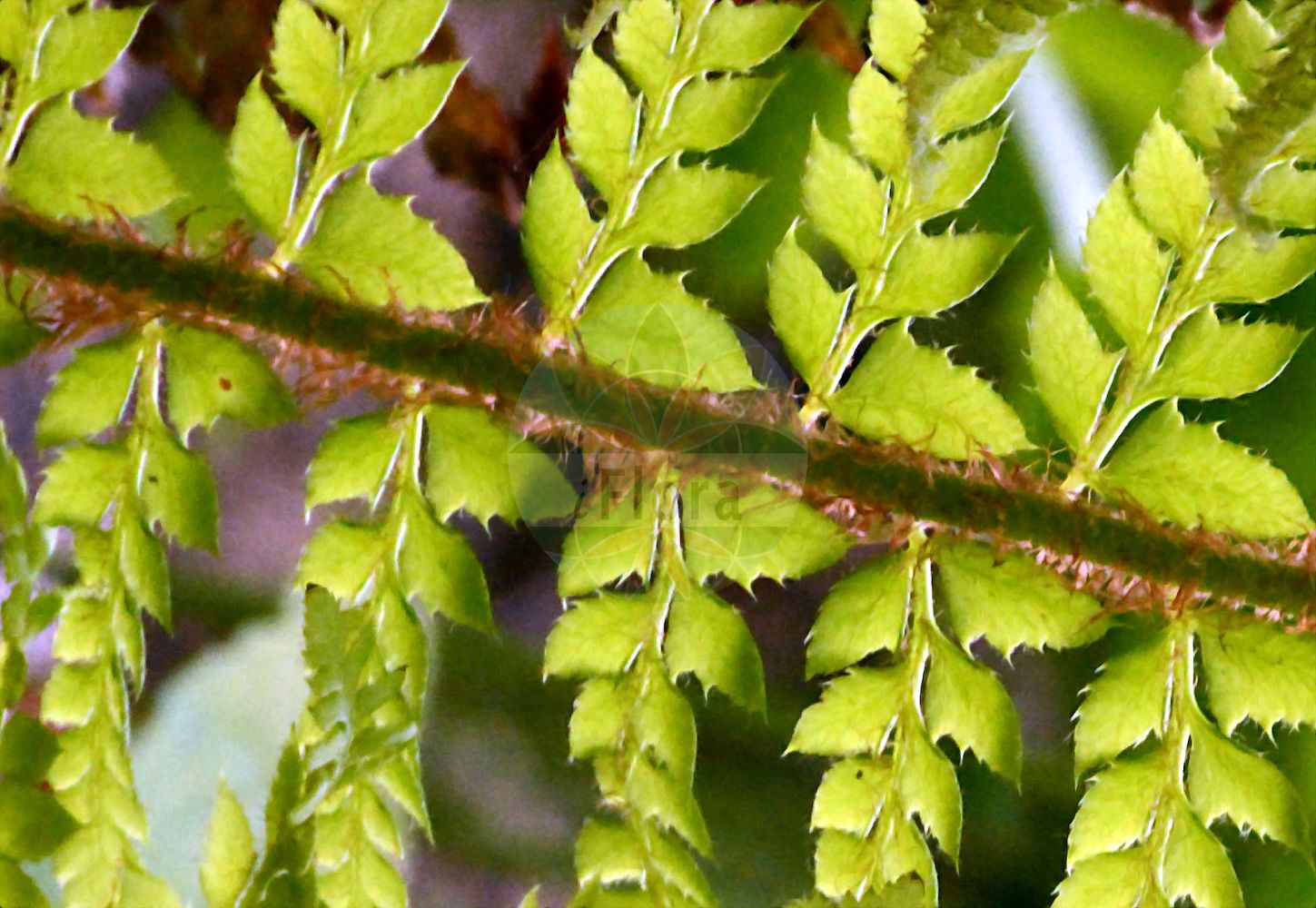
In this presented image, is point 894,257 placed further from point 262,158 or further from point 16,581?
point 16,581

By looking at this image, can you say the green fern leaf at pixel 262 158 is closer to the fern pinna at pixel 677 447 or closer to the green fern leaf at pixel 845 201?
Answer: the fern pinna at pixel 677 447

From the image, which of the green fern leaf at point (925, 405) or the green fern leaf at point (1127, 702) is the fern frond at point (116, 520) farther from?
the green fern leaf at point (1127, 702)

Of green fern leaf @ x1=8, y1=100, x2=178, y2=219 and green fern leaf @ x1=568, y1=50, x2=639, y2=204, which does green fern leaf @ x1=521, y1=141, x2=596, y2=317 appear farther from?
green fern leaf @ x1=8, y1=100, x2=178, y2=219

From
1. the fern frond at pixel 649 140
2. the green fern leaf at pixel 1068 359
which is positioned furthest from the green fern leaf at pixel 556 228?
the green fern leaf at pixel 1068 359

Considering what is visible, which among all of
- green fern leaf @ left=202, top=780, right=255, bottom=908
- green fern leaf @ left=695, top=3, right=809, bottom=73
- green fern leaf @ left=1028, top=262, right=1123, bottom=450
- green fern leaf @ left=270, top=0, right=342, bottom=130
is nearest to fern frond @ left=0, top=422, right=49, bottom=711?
green fern leaf @ left=202, top=780, right=255, bottom=908

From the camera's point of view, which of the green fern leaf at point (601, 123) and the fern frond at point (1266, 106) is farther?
the green fern leaf at point (601, 123)

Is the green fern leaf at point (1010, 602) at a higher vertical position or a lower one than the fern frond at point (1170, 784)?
higher

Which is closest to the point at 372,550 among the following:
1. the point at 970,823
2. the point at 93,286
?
the point at 93,286

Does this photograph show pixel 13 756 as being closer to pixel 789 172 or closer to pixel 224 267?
pixel 224 267

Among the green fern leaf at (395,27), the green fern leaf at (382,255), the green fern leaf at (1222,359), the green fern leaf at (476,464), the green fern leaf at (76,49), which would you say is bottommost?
the green fern leaf at (476,464)
